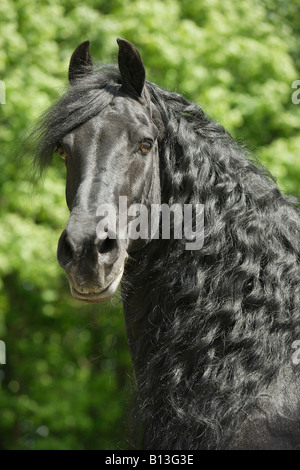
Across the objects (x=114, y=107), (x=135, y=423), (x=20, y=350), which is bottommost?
(x=20, y=350)

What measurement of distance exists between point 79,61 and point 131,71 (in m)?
0.50

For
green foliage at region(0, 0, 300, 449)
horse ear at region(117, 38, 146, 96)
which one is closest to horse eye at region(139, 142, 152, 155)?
horse ear at region(117, 38, 146, 96)

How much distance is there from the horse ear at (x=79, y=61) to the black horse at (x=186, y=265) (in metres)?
0.25

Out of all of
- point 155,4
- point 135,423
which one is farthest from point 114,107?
point 155,4

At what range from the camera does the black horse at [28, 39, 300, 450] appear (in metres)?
2.54

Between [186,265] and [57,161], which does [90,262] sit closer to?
[186,265]

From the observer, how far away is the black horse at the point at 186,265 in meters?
2.54

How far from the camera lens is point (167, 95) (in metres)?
3.21

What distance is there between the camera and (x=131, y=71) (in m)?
3.06

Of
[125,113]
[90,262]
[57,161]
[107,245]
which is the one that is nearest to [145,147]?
[125,113]

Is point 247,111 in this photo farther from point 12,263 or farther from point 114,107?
point 114,107

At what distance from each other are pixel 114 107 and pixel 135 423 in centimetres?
166

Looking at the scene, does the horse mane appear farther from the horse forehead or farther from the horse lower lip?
the horse lower lip

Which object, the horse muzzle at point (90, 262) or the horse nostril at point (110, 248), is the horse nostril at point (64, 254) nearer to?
the horse muzzle at point (90, 262)
